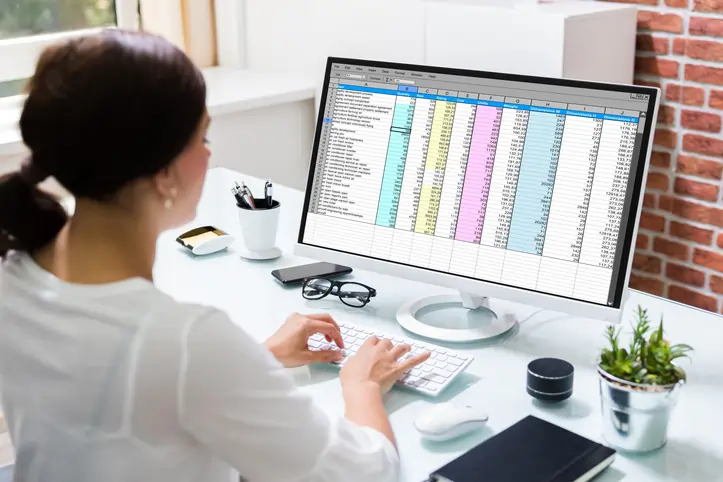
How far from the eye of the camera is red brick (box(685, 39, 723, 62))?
8.18ft

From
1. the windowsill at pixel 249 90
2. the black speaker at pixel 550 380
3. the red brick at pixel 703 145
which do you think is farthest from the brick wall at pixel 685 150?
the black speaker at pixel 550 380

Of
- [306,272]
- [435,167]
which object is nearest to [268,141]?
[306,272]

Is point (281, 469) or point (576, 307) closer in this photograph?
point (281, 469)

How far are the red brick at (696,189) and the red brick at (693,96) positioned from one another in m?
0.23

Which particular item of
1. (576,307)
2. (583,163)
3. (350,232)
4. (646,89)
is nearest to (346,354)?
(350,232)

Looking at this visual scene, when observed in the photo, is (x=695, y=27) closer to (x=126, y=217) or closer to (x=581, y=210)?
(x=581, y=210)

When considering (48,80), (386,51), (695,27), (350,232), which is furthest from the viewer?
(386,51)

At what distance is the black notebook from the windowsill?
193 centimetres

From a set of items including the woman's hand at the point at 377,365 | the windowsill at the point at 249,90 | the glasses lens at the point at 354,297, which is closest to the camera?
the woman's hand at the point at 377,365

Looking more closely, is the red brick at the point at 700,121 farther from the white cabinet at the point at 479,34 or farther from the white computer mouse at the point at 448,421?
the white computer mouse at the point at 448,421

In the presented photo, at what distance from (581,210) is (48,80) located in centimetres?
80

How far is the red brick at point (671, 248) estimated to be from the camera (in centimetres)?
270

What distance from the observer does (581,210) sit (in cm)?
134

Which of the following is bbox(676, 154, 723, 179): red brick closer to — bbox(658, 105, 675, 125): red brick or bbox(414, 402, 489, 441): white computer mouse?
bbox(658, 105, 675, 125): red brick
